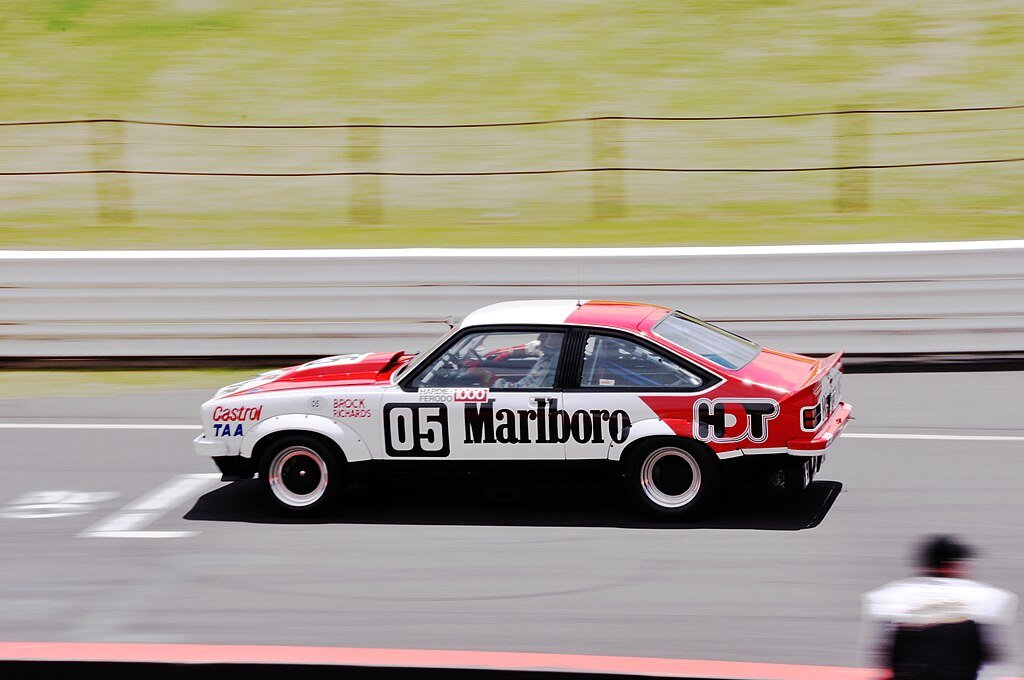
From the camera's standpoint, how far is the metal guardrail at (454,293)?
10.9m

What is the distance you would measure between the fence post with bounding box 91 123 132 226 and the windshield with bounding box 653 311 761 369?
32.9ft

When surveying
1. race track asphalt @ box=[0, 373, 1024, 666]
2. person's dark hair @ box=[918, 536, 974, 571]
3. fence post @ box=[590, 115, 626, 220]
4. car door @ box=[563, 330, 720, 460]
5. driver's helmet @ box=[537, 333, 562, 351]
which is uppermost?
fence post @ box=[590, 115, 626, 220]

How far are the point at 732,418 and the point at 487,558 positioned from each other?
5.29 ft

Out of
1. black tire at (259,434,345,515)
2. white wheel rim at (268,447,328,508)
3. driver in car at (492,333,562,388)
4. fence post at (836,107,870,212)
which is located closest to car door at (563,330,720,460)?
driver in car at (492,333,562,388)

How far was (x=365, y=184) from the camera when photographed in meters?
16.3

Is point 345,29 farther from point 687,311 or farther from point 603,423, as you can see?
point 603,423

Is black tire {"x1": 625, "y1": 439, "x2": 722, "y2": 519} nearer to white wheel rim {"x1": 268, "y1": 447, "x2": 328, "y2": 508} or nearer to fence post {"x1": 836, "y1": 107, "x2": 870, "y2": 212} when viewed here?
white wheel rim {"x1": 268, "y1": 447, "x2": 328, "y2": 508}

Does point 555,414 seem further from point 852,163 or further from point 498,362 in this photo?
point 852,163

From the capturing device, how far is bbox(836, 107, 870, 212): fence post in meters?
15.2

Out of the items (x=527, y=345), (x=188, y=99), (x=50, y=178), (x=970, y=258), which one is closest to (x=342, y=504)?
(x=527, y=345)

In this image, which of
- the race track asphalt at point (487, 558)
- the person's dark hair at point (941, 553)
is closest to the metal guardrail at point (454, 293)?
the race track asphalt at point (487, 558)

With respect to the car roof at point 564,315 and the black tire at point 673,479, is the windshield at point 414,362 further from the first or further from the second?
the black tire at point 673,479

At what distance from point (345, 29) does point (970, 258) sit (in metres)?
15.3

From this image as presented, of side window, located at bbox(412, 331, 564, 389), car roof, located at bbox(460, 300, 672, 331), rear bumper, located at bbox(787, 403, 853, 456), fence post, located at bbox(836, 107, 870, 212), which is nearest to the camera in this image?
rear bumper, located at bbox(787, 403, 853, 456)
